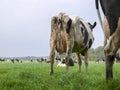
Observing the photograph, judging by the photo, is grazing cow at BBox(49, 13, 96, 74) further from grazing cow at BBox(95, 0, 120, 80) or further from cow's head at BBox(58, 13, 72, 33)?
grazing cow at BBox(95, 0, 120, 80)

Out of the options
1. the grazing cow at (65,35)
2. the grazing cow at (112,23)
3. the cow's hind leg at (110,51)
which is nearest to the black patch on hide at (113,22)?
the grazing cow at (112,23)

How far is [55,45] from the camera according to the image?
53.2ft

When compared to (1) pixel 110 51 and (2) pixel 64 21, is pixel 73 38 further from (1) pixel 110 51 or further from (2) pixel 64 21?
(1) pixel 110 51

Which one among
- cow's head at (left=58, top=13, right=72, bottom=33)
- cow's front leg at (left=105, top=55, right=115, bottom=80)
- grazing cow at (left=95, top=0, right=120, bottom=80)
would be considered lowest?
cow's front leg at (left=105, top=55, right=115, bottom=80)

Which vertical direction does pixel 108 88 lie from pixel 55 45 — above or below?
below

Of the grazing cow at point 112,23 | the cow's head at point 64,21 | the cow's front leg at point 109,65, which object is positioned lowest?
the cow's front leg at point 109,65

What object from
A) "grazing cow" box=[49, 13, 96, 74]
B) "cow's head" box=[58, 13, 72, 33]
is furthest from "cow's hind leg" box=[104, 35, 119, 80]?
"cow's head" box=[58, 13, 72, 33]

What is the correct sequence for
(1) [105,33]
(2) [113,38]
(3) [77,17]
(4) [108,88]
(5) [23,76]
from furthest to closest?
(3) [77,17] < (5) [23,76] < (1) [105,33] < (2) [113,38] < (4) [108,88]

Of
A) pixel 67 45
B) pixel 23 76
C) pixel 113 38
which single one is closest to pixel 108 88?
pixel 113 38

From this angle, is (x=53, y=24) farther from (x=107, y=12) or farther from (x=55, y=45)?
(x=107, y=12)

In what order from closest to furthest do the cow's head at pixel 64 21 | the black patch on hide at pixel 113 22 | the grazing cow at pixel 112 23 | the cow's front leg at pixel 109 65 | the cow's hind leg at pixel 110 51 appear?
the grazing cow at pixel 112 23 < the black patch on hide at pixel 113 22 < the cow's hind leg at pixel 110 51 < the cow's front leg at pixel 109 65 < the cow's head at pixel 64 21

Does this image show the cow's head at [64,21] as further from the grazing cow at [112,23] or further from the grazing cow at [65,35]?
the grazing cow at [112,23]

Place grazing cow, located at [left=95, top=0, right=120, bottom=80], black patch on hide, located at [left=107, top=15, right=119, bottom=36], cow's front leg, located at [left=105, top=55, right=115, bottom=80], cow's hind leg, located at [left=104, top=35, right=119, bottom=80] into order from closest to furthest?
grazing cow, located at [left=95, top=0, right=120, bottom=80]
black patch on hide, located at [left=107, top=15, right=119, bottom=36]
cow's hind leg, located at [left=104, top=35, right=119, bottom=80]
cow's front leg, located at [left=105, top=55, right=115, bottom=80]

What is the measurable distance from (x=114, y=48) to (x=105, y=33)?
6.25 ft
